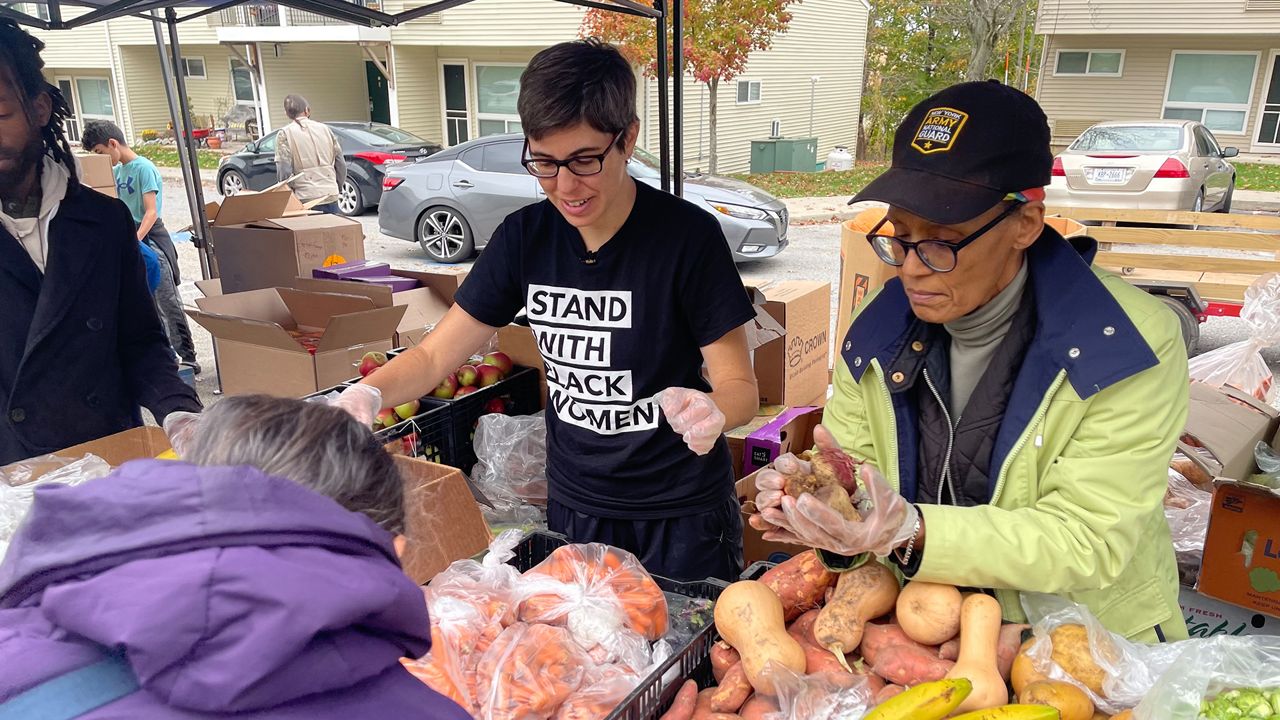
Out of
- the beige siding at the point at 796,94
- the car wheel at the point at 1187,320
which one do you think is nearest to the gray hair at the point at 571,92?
the car wheel at the point at 1187,320

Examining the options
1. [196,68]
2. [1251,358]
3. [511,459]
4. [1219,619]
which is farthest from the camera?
[196,68]

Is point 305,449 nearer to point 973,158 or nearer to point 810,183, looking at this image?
point 973,158

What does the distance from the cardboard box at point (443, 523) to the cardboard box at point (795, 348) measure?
202 cm

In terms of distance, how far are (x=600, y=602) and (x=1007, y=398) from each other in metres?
0.91

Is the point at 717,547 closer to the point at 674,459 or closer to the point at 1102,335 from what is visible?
the point at 674,459

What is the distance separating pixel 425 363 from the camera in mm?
2373

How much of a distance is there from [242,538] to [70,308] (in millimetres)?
2020

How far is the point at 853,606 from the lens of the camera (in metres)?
1.55

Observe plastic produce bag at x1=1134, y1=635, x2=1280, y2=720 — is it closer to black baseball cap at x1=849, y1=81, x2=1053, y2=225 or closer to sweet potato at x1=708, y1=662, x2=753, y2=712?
sweet potato at x1=708, y1=662, x2=753, y2=712

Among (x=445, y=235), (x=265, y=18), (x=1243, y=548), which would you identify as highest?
(x=265, y=18)

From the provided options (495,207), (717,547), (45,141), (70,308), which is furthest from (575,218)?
(495,207)

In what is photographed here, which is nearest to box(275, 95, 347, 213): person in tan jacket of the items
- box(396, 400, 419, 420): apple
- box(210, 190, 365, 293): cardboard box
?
box(210, 190, 365, 293): cardboard box

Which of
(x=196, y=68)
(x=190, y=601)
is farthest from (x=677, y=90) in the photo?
(x=196, y=68)

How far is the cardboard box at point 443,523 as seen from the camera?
2.14m
